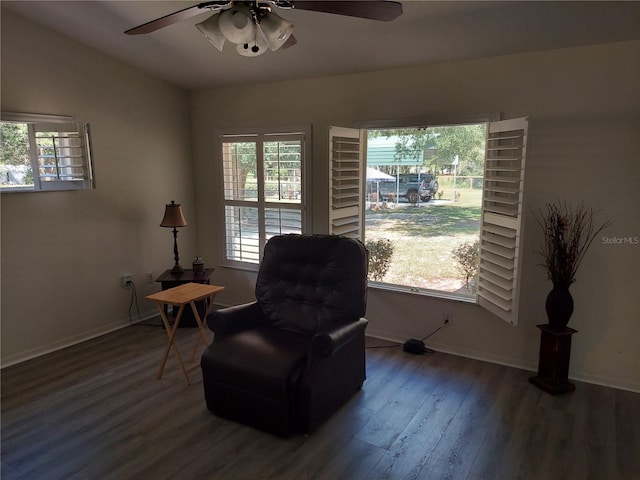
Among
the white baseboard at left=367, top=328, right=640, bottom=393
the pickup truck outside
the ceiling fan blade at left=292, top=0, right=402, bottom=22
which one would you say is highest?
the ceiling fan blade at left=292, top=0, right=402, bottom=22

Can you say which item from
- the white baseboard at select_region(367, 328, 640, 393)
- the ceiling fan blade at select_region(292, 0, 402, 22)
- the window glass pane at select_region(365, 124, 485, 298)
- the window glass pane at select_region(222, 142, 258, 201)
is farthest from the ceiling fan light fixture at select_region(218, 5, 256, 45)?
the white baseboard at select_region(367, 328, 640, 393)

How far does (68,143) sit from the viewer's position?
3729 millimetres

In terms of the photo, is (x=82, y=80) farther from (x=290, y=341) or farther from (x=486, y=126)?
(x=486, y=126)

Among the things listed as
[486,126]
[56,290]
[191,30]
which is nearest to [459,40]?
[486,126]

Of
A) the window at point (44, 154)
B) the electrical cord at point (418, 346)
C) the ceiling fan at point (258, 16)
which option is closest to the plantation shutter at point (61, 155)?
the window at point (44, 154)

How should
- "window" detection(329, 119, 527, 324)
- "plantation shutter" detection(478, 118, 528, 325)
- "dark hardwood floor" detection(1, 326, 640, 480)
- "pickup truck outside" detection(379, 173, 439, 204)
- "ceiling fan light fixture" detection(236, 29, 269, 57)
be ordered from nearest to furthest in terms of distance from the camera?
"ceiling fan light fixture" detection(236, 29, 269, 57)
"dark hardwood floor" detection(1, 326, 640, 480)
"plantation shutter" detection(478, 118, 528, 325)
"window" detection(329, 119, 527, 324)
"pickup truck outside" detection(379, 173, 439, 204)

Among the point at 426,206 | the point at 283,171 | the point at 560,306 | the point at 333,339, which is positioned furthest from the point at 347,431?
the point at 283,171

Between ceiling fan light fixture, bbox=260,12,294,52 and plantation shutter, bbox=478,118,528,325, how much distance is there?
1746 millimetres

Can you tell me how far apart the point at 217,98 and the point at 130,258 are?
6.22 feet

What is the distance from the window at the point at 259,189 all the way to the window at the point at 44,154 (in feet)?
4.50

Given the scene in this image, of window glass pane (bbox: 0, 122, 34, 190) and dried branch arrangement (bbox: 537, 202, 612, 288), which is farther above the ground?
window glass pane (bbox: 0, 122, 34, 190)

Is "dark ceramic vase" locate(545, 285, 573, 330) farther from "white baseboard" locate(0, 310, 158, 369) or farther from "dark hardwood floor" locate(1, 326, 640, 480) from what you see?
"white baseboard" locate(0, 310, 158, 369)

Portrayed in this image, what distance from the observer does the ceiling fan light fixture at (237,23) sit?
1751mm

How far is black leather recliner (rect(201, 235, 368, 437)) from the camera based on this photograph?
2.55 metres
